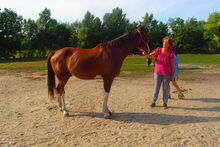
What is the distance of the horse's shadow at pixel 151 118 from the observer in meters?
4.52

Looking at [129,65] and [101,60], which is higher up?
[101,60]

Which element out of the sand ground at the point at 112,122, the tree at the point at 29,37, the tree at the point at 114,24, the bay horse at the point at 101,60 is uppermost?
the tree at the point at 114,24

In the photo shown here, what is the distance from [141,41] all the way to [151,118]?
1.98 m

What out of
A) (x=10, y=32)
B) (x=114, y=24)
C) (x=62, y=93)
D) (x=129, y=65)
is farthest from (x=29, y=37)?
(x=62, y=93)

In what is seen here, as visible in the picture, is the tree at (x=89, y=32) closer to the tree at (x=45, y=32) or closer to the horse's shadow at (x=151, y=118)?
the tree at (x=45, y=32)

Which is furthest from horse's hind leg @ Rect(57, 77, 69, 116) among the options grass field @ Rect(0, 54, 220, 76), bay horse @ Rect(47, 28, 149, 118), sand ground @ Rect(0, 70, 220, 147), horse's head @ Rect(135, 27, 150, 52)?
grass field @ Rect(0, 54, 220, 76)

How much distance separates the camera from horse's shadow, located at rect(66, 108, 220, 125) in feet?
14.8

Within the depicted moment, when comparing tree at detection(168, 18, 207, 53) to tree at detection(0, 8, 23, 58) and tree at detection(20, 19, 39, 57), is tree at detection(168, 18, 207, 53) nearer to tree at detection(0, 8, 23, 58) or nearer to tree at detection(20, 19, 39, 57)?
tree at detection(20, 19, 39, 57)

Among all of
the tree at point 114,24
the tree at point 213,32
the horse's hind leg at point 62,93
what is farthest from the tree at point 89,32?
the horse's hind leg at point 62,93

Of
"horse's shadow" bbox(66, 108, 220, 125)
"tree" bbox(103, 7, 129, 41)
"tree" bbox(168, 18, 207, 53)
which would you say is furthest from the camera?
"tree" bbox(168, 18, 207, 53)

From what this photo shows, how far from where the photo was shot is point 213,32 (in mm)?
52156

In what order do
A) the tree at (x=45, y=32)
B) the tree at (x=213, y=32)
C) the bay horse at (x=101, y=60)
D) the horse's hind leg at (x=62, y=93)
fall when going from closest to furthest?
the bay horse at (x=101, y=60) < the horse's hind leg at (x=62, y=93) < the tree at (x=45, y=32) < the tree at (x=213, y=32)

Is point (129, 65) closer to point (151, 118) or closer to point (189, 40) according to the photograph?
point (151, 118)

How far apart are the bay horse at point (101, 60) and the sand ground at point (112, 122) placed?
1.68ft
